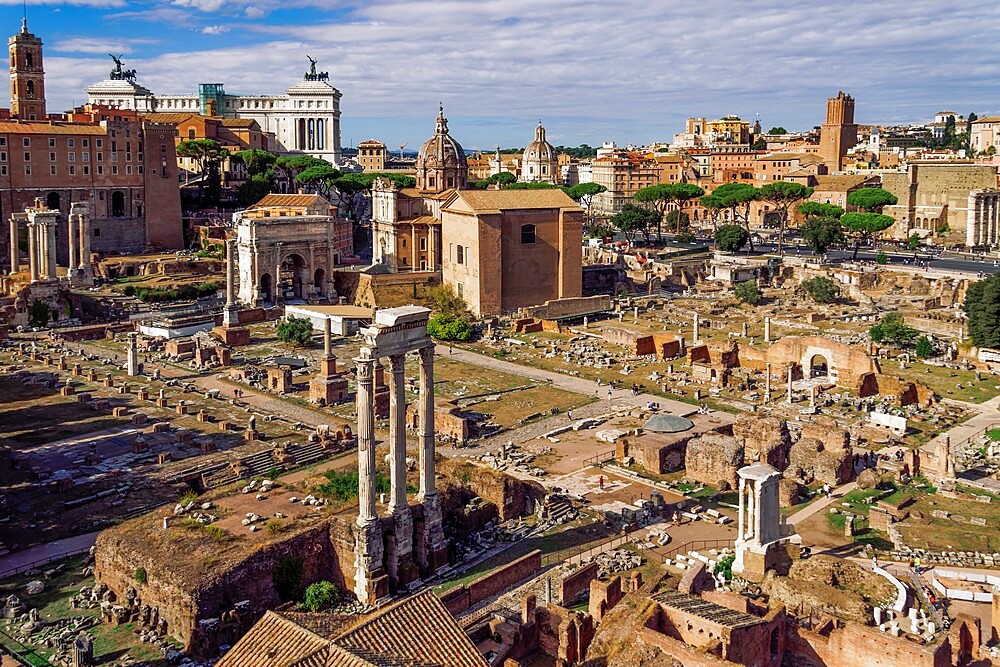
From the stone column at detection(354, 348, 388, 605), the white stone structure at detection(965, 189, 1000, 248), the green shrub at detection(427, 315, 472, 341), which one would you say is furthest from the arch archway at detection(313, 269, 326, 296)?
the white stone structure at detection(965, 189, 1000, 248)

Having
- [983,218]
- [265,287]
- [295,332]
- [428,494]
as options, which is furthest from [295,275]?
[983,218]

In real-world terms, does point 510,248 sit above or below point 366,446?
above

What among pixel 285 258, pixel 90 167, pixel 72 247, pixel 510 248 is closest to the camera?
pixel 510 248

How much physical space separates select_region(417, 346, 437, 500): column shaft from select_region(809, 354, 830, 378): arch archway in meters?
25.5

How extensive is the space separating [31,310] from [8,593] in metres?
37.0

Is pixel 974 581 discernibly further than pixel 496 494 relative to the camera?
No

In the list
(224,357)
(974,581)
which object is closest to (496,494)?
Result: (974,581)

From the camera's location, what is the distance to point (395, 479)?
23359 mm

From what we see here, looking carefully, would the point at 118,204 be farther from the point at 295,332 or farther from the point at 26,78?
the point at 295,332

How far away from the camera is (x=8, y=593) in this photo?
22578 millimetres

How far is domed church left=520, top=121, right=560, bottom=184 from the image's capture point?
130875 millimetres

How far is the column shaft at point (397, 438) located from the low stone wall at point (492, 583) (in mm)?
2658

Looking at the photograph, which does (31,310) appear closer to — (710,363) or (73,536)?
(73,536)

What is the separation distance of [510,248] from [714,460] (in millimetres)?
31955
